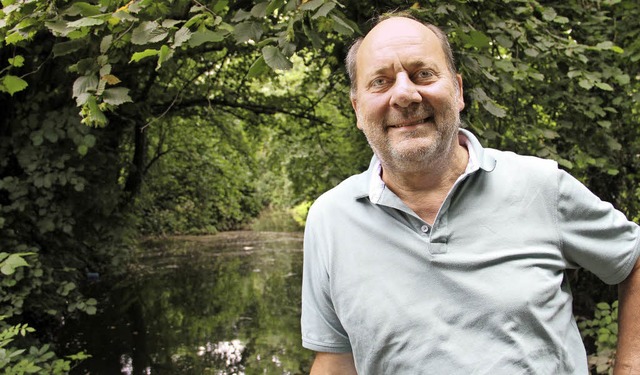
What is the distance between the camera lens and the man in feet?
4.84

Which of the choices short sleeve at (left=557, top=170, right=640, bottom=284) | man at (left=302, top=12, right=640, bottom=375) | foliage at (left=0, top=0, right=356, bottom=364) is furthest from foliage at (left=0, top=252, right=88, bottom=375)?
short sleeve at (left=557, top=170, right=640, bottom=284)

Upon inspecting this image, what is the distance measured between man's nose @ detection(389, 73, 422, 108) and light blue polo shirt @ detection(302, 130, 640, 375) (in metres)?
0.23

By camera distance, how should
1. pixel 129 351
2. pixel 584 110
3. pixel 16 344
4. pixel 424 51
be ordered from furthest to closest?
pixel 129 351 → pixel 16 344 → pixel 584 110 → pixel 424 51

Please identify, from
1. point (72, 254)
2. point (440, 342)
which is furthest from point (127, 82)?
point (440, 342)

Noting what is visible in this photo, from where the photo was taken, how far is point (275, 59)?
242 centimetres

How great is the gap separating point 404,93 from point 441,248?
419mm

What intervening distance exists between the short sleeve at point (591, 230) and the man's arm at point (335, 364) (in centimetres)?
66

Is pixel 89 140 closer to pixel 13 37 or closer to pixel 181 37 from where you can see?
pixel 13 37

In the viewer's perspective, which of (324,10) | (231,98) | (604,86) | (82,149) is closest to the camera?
(324,10)

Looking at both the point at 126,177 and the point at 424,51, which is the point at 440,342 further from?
the point at 126,177

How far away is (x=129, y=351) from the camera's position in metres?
7.02

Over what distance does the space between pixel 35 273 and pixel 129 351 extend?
245 centimetres

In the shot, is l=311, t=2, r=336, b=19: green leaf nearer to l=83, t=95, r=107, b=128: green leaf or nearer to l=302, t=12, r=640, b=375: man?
l=302, t=12, r=640, b=375: man

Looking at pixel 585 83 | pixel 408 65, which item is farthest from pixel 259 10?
pixel 585 83
